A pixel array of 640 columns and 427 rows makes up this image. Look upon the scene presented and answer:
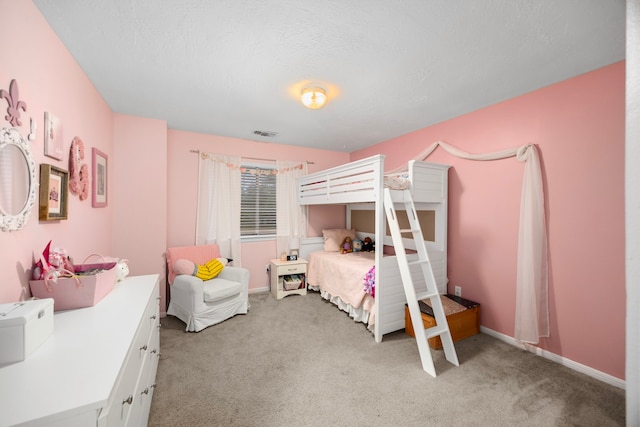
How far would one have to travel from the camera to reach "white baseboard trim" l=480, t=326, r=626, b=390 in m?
1.94

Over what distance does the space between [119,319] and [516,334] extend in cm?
323

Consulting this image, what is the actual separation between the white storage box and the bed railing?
246 cm

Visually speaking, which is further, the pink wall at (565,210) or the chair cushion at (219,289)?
the chair cushion at (219,289)

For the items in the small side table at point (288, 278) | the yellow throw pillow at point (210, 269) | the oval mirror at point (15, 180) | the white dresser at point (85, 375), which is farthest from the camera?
the small side table at point (288, 278)

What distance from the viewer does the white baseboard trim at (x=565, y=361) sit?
6.38 ft

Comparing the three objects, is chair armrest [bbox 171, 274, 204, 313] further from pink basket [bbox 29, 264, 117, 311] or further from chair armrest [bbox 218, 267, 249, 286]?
pink basket [bbox 29, 264, 117, 311]

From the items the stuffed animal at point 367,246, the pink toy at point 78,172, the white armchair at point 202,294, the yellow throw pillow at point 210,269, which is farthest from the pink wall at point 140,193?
the stuffed animal at point 367,246

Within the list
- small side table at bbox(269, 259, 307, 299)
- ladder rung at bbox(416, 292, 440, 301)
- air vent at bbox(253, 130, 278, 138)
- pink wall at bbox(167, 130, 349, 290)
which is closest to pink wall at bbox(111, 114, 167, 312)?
pink wall at bbox(167, 130, 349, 290)

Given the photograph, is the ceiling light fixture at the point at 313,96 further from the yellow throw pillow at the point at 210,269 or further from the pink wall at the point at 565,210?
the yellow throw pillow at the point at 210,269

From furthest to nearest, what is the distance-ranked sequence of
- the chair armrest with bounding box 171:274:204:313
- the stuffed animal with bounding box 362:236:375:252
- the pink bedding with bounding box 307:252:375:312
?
the stuffed animal with bounding box 362:236:375:252
the pink bedding with bounding box 307:252:375:312
the chair armrest with bounding box 171:274:204:313

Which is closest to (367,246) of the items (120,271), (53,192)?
(120,271)

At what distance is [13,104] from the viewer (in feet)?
3.99

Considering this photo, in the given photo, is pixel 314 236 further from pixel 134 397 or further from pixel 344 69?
pixel 134 397

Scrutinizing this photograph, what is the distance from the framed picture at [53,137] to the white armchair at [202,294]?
5.51 feet
